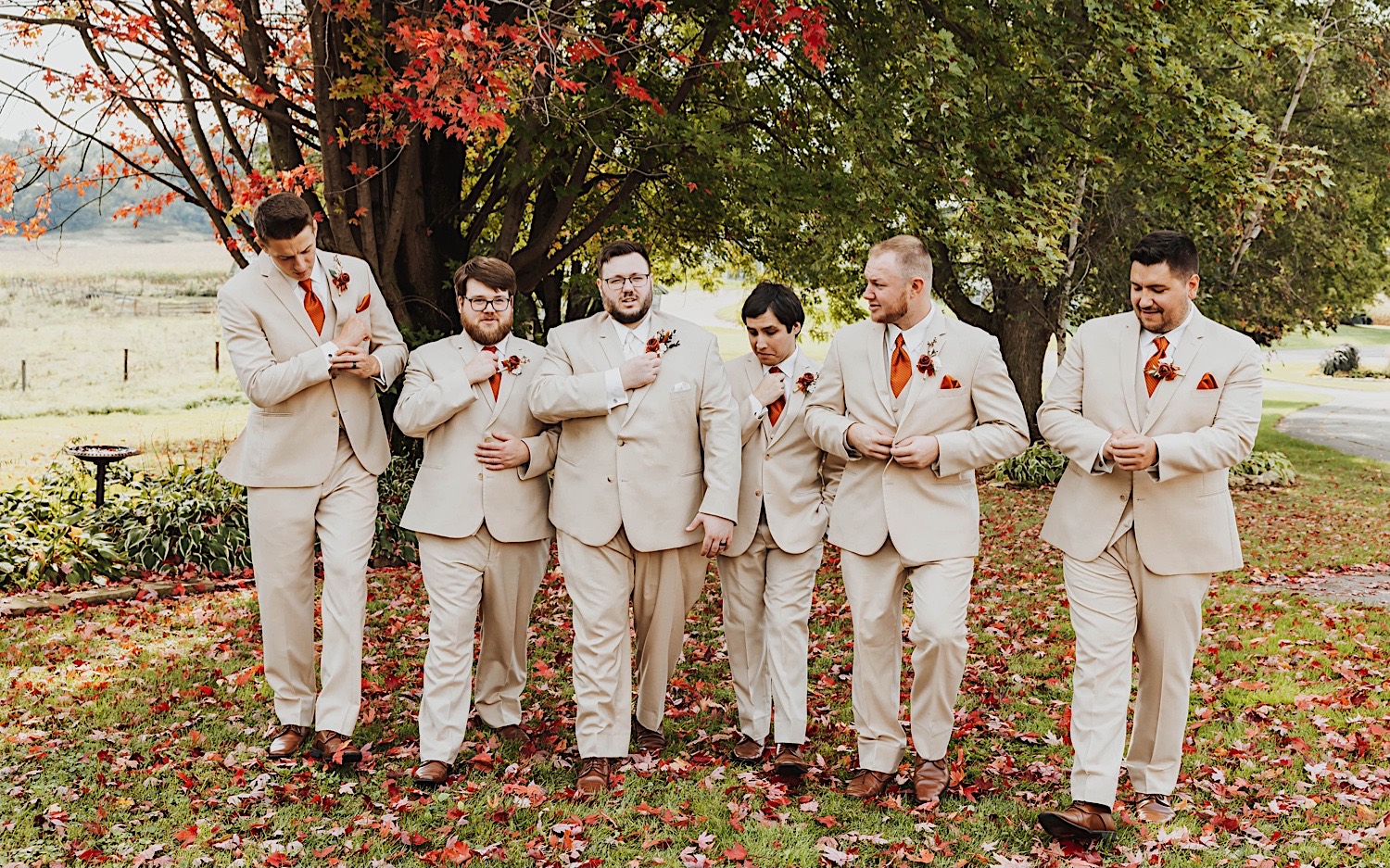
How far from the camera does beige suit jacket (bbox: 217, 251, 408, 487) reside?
5238 millimetres

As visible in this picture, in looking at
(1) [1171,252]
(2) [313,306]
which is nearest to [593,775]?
(2) [313,306]

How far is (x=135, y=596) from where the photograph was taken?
888cm

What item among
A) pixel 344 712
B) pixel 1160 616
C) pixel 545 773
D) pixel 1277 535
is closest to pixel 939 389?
pixel 1160 616

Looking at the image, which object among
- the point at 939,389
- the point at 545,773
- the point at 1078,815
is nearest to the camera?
the point at 1078,815

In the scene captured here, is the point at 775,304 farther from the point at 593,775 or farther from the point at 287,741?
the point at 287,741

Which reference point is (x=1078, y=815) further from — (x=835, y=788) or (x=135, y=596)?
(x=135, y=596)

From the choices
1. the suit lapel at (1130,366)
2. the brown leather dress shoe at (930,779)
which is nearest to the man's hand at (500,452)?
the brown leather dress shoe at (930,779)

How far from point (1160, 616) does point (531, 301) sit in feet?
32.3

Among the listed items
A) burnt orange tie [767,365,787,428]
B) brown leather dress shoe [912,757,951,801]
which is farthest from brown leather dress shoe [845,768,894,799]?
burnt orange tie [767,365,787,428]

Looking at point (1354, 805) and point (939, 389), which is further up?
A: point (939, 389)

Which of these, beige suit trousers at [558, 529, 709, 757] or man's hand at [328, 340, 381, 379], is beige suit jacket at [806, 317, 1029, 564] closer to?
beige suit trousers at [558, 529, 709, 757]

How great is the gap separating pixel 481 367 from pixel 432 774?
1821mm

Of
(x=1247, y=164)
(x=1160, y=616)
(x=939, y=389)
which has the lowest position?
(x=1160, y=616)

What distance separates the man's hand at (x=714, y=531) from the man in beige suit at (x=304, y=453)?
5.32 feet
